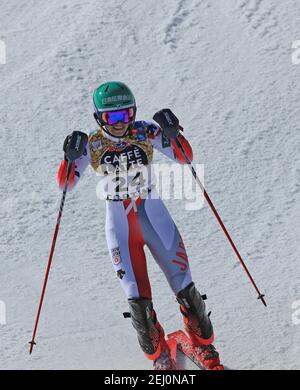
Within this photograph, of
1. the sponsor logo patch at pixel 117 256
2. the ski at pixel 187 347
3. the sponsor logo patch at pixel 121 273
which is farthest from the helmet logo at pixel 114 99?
the ski at pixel 187 347

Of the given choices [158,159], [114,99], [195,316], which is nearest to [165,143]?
[114,99]

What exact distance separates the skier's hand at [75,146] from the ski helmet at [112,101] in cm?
26

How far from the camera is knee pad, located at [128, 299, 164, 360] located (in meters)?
7.73

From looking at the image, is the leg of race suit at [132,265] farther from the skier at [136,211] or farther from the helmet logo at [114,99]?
the helmet logo at [114,99]

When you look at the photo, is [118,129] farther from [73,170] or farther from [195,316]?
[195,316]

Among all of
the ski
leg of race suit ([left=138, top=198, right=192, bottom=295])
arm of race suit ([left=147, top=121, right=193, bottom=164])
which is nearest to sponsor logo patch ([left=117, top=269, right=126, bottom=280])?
leg of race suit ([left=138, top=198, right=192, bottom=295])

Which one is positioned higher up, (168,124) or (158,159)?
(158,159)

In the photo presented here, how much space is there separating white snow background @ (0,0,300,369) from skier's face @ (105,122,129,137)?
231 cm

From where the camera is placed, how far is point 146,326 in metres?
7.80

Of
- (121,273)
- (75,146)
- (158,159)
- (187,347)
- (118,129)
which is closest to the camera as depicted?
(75,146)

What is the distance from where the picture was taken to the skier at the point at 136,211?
7.75m

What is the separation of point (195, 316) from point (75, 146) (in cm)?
192

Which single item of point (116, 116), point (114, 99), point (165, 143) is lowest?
point (165, 143)
